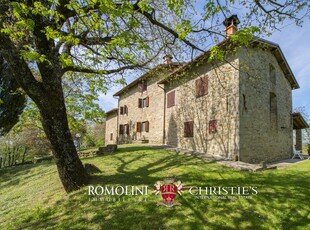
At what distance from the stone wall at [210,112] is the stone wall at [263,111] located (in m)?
0.42

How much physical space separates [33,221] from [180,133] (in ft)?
34.7

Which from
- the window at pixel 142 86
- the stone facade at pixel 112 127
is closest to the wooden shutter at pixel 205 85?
the window at pixel 142 86

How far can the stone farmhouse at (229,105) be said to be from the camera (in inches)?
408

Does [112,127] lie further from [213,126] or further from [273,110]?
[273,110]

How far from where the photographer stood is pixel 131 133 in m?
21.5

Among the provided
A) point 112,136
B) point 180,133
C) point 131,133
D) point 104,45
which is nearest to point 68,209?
point 104,45

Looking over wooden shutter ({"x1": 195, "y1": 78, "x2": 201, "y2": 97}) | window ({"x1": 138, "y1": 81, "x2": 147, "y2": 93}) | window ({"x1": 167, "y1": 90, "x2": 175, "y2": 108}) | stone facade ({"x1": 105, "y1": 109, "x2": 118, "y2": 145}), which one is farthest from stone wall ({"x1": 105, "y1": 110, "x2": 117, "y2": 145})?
wooden shutter ({"x1": 195, "y1": 78, "x2": 201, "y2": 97})

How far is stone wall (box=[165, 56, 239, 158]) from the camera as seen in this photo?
1046cm

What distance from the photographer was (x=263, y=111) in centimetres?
1189

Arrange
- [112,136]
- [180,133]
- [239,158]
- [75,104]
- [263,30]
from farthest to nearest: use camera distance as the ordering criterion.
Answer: [112,136] → [180,133] → [75,104] → [239,158] → [263,30]

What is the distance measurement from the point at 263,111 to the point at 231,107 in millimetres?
2630

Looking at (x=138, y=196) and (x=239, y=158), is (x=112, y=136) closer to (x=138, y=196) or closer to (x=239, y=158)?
(x=239, y=158)

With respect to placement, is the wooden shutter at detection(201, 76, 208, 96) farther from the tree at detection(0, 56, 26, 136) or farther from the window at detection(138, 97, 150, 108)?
Result: the tree at detection(0, 56, 26, 136)

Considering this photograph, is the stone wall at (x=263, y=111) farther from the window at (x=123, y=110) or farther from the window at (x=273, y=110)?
the window at (x=123, y=110)
